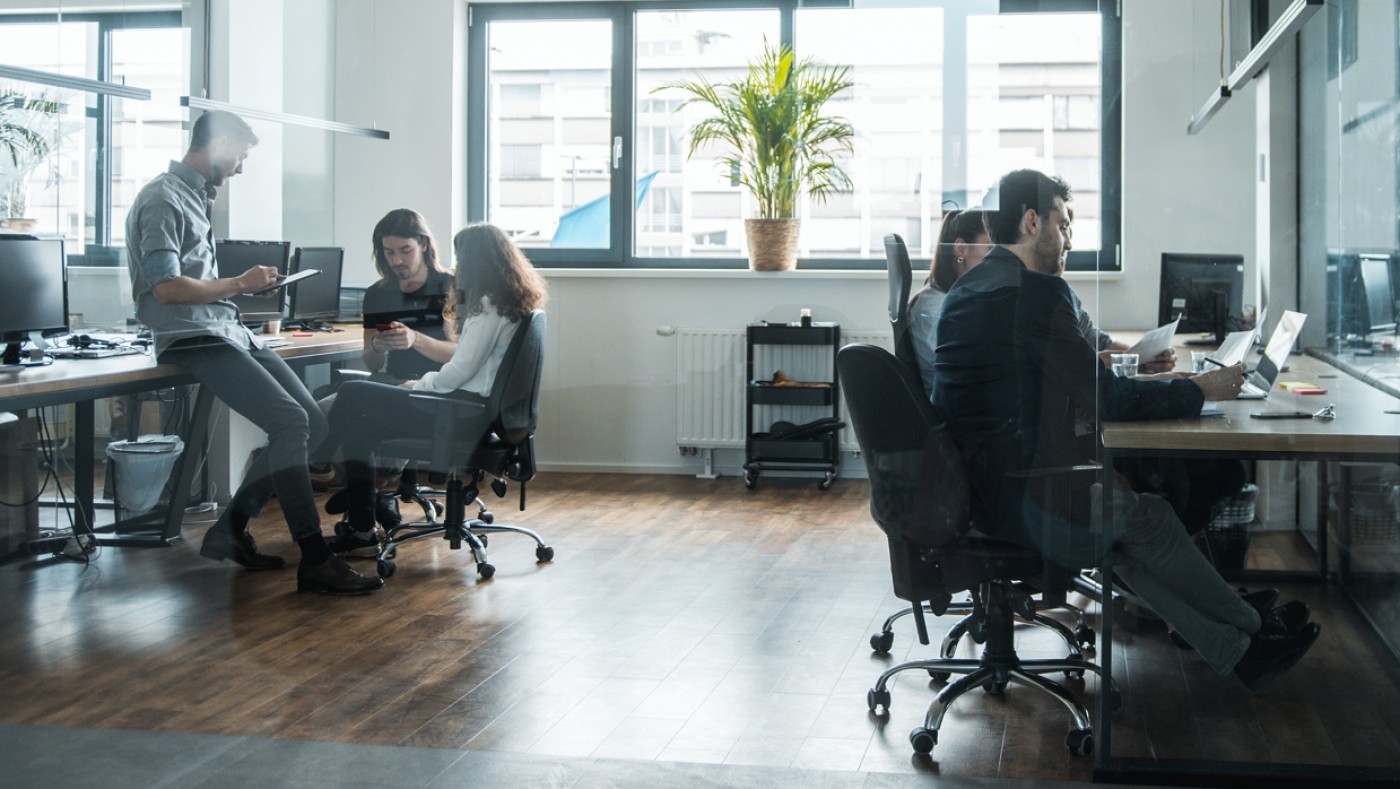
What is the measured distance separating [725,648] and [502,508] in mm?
2258

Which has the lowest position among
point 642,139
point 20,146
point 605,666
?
point 605,666

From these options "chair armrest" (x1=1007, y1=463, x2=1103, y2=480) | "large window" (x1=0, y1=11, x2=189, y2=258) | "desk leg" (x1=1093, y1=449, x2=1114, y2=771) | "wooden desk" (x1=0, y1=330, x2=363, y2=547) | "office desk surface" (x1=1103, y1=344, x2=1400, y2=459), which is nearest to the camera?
"office desk surface" (x1=1103, y1=344, x2=1400, y2=459)

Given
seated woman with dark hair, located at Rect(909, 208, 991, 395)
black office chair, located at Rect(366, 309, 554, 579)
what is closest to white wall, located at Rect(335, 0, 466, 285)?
black office chair, located at Rect(366, 309, 554, 579)

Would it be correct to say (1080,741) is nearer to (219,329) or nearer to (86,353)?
(219,329)

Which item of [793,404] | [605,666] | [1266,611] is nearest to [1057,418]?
[1266,611]

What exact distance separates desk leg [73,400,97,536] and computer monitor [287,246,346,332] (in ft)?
2.69

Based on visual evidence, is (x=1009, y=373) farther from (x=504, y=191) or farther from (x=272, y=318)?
(x=504, y=191)

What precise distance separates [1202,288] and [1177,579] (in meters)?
0.66

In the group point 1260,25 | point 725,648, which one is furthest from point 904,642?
point 1260,25

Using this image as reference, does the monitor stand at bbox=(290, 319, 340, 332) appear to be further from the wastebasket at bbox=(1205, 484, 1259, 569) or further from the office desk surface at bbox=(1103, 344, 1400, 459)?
the wastebasket at bbox=(1205, 484, 1259, 569)

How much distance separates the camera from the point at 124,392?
13.4ft

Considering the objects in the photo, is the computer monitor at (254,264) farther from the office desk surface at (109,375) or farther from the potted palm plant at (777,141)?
the potted palm plant at (777,141)

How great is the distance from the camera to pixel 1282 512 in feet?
8.84

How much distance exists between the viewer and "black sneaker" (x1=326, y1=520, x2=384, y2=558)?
15.0ft
